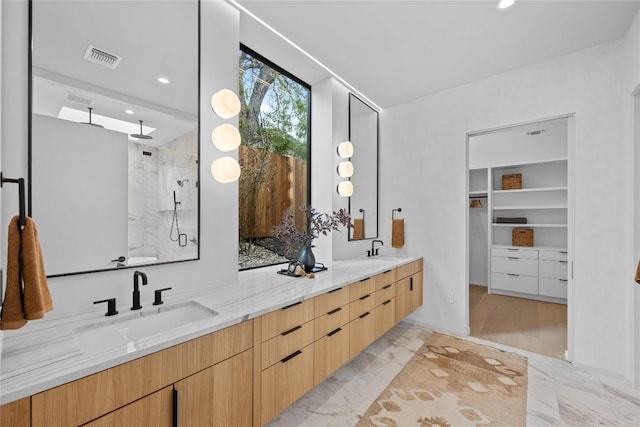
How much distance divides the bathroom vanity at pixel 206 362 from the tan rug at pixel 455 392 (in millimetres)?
451

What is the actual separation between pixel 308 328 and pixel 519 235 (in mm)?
4347

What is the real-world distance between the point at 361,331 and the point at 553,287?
358 centimetres

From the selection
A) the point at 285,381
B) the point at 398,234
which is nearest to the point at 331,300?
the point at 285,381

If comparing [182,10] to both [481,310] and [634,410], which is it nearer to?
[634,410]

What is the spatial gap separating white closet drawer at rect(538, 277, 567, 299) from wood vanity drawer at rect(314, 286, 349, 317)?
3771mm

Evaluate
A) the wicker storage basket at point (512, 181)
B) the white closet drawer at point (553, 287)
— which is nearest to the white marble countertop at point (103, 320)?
the white closet drawer at point (553, 287)

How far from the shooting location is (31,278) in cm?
91

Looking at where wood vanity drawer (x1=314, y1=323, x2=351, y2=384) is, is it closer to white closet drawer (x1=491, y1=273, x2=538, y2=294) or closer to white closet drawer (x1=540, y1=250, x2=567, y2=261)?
white closet drawer (x1=491, y1=273, x2=538, y2=294)

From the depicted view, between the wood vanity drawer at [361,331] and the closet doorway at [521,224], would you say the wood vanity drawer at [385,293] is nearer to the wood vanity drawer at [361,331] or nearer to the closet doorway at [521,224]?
the wood vanity drawer at [361,331]

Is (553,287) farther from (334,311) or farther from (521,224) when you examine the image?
(334,311)

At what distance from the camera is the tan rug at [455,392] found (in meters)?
1.81

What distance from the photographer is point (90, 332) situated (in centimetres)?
123

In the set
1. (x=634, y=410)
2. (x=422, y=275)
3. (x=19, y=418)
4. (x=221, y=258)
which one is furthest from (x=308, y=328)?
(x=634, y=410)

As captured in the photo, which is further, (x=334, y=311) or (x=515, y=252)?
(x=515, y=252)
